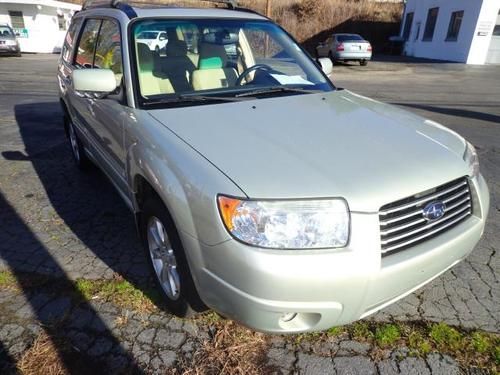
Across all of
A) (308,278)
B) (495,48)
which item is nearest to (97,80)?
(308,278)

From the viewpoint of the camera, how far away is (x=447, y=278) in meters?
2.91

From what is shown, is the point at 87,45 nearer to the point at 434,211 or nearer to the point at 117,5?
the point at 117,5

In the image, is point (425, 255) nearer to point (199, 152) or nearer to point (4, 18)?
point (199, 152)

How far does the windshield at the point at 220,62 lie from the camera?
2861mm

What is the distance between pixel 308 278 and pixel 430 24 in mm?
27811

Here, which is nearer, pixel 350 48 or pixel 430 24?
pixel 350 48

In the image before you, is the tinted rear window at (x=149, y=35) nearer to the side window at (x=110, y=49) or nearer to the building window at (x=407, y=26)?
the side window at (x=110, y=49)

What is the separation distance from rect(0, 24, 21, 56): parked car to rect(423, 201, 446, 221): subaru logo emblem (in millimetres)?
25733

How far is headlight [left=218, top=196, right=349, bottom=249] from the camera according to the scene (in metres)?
1.75

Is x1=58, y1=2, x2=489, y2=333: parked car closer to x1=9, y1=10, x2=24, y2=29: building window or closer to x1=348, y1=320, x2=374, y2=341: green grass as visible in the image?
x1=348, y1=320, x2=374, y2=341: green grass

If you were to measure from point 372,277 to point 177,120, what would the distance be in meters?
1.45

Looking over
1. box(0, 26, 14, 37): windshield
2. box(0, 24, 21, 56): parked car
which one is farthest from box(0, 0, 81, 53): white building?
box(0, 24, 21, 56): parked car

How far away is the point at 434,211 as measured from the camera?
200 cm

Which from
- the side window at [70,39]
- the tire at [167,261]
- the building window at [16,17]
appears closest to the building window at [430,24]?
the side window at [70,39]
